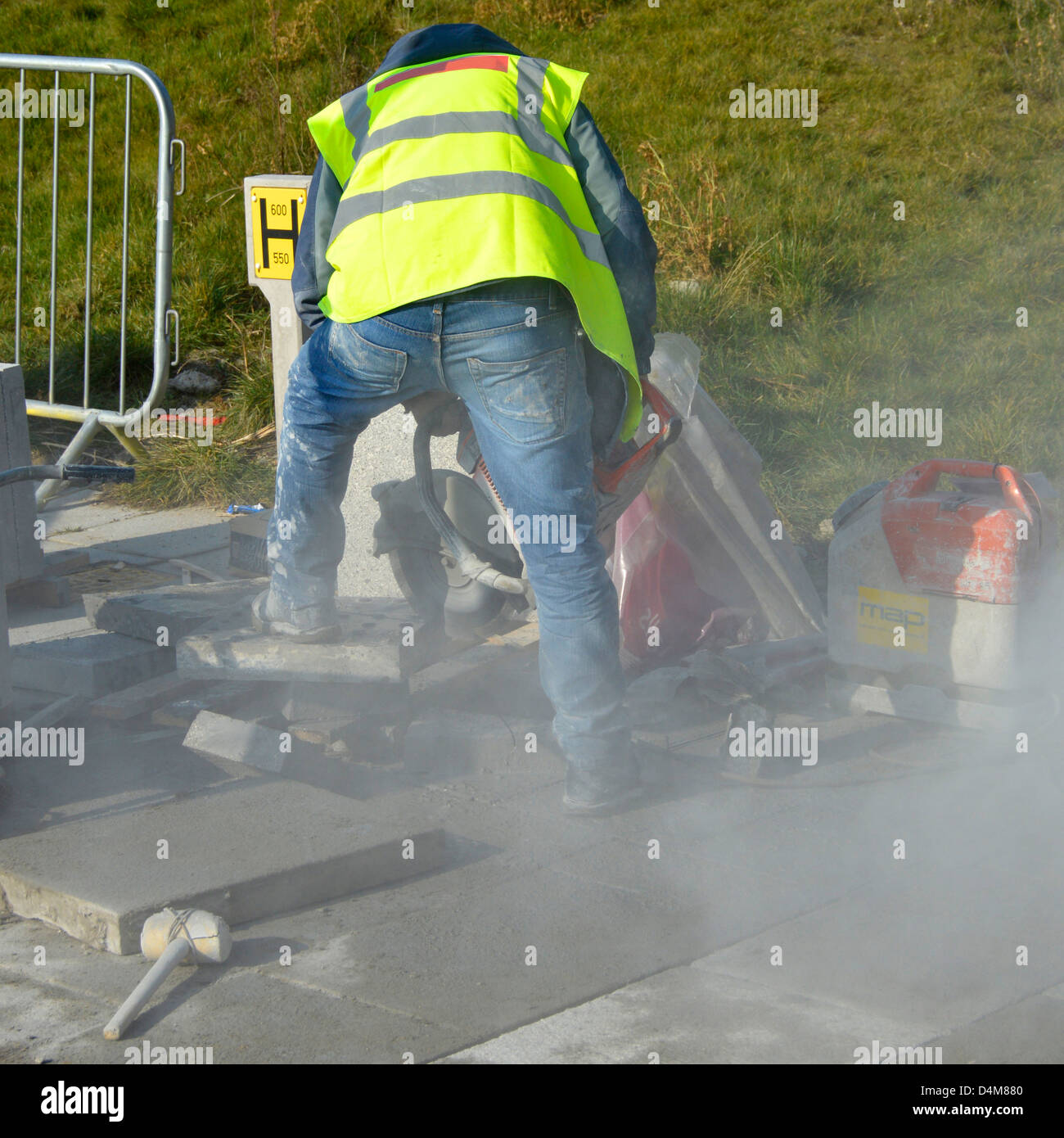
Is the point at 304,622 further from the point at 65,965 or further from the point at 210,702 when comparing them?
the point at 65,965

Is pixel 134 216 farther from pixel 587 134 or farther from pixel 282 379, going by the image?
pixel 587 134

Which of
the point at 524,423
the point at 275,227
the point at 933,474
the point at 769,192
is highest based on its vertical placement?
the point at 275,227

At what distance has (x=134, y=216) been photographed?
31.3 feet

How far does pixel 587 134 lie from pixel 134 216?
682cm

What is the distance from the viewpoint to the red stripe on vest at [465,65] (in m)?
3.47

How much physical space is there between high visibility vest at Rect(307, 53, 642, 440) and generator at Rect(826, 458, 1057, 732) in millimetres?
1305

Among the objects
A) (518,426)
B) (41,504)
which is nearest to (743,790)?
(518,426)

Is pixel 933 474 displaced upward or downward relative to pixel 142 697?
upward

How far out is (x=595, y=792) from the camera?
380 centimetres

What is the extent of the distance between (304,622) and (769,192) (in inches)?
233

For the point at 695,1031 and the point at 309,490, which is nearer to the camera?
the point at 695,1031

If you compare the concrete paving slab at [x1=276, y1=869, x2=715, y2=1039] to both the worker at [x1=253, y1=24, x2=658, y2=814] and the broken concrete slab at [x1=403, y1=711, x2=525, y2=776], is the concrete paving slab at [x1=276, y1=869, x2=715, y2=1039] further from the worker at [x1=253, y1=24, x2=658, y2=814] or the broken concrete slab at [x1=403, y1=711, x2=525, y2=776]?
the broken concrete slab at [x1=403, y1=711, x2=525, y2=776]

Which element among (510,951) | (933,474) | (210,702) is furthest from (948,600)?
(210,702)

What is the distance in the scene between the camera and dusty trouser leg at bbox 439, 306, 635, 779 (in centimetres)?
351
